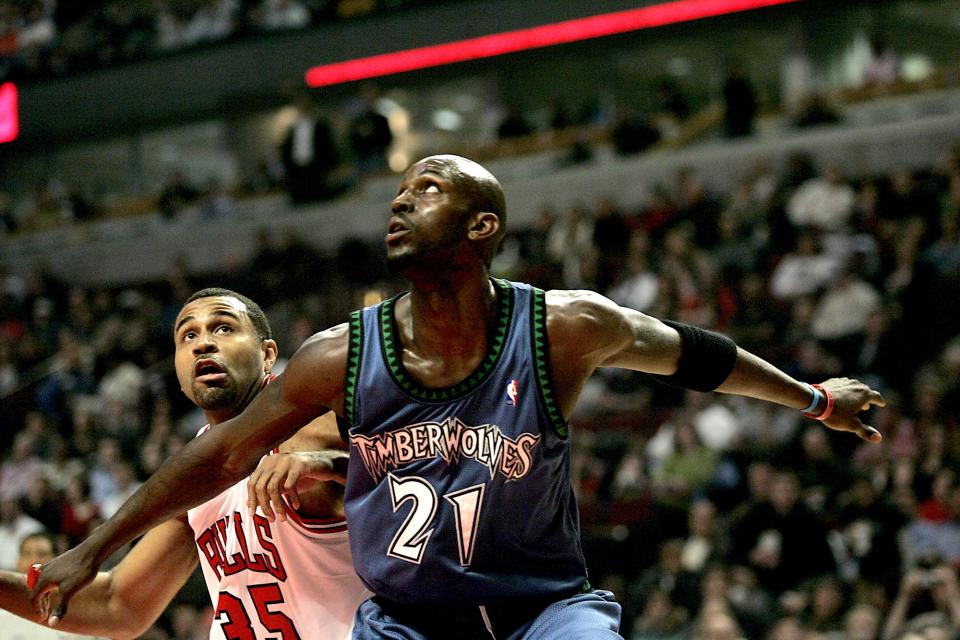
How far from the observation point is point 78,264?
19.8 meters

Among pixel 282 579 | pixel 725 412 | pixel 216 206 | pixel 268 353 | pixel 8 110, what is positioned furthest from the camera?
pixel 8 110

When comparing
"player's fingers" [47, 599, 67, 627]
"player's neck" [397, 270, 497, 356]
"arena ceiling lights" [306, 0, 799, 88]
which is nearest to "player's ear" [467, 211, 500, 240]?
"player's neck" [397, 270, 497, 356]

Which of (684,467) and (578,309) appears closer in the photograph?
(578,309)


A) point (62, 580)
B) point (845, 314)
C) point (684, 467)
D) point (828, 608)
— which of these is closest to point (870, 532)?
point (828, 608)

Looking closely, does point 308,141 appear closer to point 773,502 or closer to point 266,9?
point 266,9

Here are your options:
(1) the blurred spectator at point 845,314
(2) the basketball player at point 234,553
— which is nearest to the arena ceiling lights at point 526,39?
(1) the blurred spectator at point 845,314

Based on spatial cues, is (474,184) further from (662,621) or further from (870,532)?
(870,532)

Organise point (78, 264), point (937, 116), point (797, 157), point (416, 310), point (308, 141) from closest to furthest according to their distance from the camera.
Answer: point (416, 310) < point (797, 157) < point (937, 116) < point (308, 141) < point (78, 264)

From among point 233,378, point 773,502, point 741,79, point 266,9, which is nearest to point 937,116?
point 741,79

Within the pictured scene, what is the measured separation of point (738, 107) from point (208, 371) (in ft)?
41.6

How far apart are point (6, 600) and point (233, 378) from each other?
41.3 inches

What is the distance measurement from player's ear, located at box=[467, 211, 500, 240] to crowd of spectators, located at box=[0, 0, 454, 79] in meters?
16.5

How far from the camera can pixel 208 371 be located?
4328mm

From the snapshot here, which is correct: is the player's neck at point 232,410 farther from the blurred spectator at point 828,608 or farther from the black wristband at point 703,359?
the blurred spectator at point 828,608
